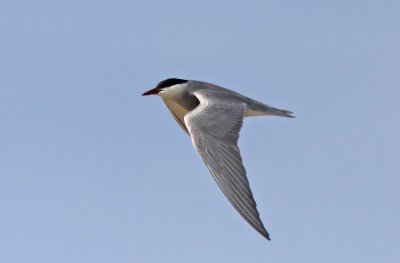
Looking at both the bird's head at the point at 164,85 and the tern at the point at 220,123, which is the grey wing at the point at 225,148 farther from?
the bird's head at the point at 164,85

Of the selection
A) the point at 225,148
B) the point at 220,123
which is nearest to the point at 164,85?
the point at 220,123

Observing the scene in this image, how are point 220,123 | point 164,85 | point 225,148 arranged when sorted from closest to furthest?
point 225,148, point 220,123, point 164,85

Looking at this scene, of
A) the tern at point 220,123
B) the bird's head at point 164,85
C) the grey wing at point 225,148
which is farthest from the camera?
the bird's head at point 164,85

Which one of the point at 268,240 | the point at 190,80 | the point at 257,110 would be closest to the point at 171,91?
the point at 190,80

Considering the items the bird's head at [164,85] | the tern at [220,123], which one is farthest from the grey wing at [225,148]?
the bird's head at [164,85]

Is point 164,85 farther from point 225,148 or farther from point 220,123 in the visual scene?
point 225,148

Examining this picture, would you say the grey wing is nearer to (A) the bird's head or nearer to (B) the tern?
(B) the tern

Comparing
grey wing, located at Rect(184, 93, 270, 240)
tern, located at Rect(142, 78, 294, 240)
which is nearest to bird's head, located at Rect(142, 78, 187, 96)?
tern, located at Rect(142, 78, 294, 240)
